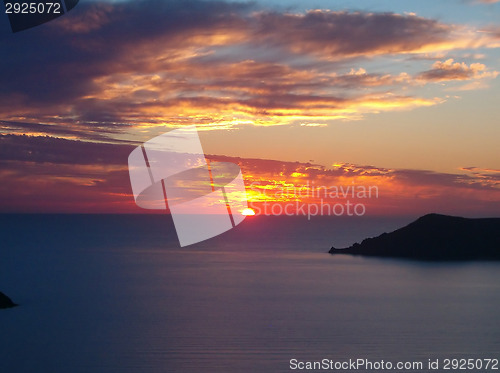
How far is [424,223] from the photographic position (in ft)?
232

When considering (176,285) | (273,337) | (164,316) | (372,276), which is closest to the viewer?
(273,337)

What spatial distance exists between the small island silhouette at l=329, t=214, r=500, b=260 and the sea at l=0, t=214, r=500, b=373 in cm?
250

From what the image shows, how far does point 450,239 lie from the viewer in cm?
7119

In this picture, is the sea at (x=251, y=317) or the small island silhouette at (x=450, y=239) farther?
the small island silhouette at (x=450, y=239)

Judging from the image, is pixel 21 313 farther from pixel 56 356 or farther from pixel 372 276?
pixel 372 276

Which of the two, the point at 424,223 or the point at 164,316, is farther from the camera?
the point at 424,223

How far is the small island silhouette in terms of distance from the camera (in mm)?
70250

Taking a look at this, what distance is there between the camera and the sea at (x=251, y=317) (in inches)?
1081

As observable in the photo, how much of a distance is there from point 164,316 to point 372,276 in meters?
29.0

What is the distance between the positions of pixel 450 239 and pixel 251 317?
1665 inches

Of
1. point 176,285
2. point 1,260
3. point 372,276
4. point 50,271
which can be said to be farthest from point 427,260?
point 1,260

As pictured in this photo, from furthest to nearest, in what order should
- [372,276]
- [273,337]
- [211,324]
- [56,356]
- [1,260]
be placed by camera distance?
[1,260], [372,276], [211,324], [273,337], [56,356]

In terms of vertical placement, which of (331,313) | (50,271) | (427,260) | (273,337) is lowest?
(427,260)

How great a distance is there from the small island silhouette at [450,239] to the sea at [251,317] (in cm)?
250
